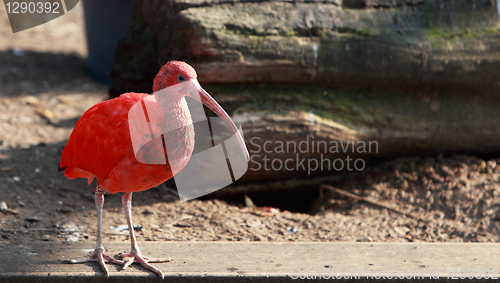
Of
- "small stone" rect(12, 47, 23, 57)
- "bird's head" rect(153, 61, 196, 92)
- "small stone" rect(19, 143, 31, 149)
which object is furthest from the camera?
"small stone" rect(12, 47, 23, 57)

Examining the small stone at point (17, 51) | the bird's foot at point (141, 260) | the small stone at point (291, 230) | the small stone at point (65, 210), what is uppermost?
the small stone at point (17, 51)

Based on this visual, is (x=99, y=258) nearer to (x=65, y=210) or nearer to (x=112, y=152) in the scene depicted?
(x=112, y=152)

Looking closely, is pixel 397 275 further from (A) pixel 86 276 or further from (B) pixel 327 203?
(A) pixel 86 276

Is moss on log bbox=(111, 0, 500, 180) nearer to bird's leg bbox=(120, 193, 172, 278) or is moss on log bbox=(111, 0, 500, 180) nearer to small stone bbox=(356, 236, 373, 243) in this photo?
small stone bbox=(356, 236, 373, 243)

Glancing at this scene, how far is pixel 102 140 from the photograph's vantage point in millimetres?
2322

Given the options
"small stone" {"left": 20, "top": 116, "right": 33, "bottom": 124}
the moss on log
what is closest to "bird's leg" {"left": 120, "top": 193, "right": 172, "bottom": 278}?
the moss on log

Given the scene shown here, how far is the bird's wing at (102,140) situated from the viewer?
226cm

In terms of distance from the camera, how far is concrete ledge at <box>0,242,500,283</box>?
234 cm

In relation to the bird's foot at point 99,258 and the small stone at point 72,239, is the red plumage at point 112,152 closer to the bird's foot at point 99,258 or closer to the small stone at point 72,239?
the bird's foot at point 99,258

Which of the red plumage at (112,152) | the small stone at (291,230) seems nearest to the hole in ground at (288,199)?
the small stone at (291,230)

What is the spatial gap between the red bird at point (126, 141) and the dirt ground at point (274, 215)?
0.70 m

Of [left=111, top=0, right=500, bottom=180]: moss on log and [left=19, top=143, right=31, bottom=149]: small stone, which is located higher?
[left=111, top=0, right=500, bottom=180]: moss on log

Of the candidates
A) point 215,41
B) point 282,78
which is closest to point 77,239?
point 215,41

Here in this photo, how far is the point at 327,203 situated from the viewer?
3.68m
